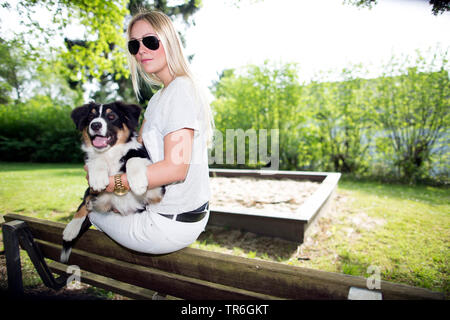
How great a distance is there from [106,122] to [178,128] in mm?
685

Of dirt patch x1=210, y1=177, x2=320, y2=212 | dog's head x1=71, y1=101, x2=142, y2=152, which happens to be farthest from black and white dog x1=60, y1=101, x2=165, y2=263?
dirt patch x1=210, y1=177, x2=320, y2=212

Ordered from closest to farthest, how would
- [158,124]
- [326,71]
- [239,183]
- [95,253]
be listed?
[158,124] → [95,253] → [239,183] → [326,71]

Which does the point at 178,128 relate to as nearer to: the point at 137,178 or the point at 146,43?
the point at 137,178

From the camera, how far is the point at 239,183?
684 cm

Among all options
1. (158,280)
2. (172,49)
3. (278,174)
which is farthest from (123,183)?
(278,174)

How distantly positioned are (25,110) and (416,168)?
8.22 metres

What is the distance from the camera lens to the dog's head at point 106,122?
1.70 meters

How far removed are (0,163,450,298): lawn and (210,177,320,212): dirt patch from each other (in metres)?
0.71

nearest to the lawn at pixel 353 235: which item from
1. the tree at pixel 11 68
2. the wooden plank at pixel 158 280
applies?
the tree at pixel 11 68

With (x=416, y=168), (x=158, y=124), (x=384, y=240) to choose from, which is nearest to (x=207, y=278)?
(x=158, y=124)

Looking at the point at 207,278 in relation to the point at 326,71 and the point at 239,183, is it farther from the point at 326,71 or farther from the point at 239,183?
the point at 326,71

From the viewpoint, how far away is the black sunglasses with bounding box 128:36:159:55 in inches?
61.2

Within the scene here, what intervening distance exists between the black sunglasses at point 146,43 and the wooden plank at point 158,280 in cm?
138

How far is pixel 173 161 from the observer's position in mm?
1345
